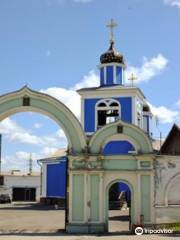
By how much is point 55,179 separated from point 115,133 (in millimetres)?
21568

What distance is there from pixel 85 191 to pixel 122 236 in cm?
252

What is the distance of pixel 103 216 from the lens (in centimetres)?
2023

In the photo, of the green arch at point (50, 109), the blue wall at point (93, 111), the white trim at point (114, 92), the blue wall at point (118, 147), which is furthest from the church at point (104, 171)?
the blue wall at point (118, 147)

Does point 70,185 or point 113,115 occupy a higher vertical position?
point 113,115

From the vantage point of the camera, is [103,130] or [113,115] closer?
[103,130]

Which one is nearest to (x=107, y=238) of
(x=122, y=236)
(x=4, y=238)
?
(x=122, y=236)

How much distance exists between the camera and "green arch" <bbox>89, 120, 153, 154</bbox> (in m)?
20.5

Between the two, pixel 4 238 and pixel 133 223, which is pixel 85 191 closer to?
pixel 133 223

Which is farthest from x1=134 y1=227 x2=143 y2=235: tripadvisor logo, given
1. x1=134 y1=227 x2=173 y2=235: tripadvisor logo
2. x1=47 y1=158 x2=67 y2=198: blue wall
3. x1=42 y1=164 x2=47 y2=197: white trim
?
x1=42 y1=164 x2=47 y2=197: white trim

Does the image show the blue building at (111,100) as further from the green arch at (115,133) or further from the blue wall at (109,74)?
the green arch at (115,133)

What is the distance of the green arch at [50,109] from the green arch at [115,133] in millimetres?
453

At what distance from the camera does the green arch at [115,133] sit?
20547 millimetres

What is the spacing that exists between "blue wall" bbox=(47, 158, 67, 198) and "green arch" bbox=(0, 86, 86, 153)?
19.9 m

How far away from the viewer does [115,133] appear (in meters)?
20.7
